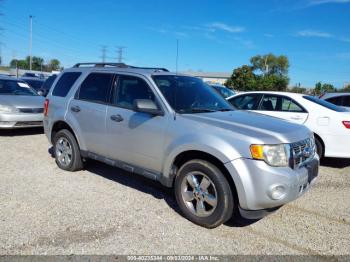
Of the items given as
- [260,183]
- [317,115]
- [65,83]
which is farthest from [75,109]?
[317,115]

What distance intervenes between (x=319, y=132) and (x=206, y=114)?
366cm

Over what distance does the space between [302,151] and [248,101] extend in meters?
4.49

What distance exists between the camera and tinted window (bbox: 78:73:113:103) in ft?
17.9

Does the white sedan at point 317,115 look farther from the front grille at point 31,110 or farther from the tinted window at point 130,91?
the front grille at point 31,110

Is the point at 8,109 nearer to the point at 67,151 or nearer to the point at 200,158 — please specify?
the point at 67,151

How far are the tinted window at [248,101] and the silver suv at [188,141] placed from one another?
9.98 ft

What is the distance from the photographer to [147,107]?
4484 millimetres

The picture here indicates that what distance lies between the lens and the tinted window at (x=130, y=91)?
16.1 ft

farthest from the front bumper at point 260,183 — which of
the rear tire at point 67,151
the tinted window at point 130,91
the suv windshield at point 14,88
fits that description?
the suv windshield at point 14,88

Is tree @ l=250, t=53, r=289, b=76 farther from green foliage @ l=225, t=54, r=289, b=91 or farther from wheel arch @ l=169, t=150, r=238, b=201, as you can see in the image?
wheel arch @ l=169, t=150, r=238, b=201

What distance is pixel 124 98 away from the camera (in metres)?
5.17

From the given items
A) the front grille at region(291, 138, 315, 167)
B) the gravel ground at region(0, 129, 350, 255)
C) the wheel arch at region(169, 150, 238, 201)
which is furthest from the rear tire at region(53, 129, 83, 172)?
the front grille at region(291, 138, 315, 167)

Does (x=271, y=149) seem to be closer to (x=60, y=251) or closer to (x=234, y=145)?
(x=234, y=145)

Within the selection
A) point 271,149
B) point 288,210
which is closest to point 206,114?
point 271,149
